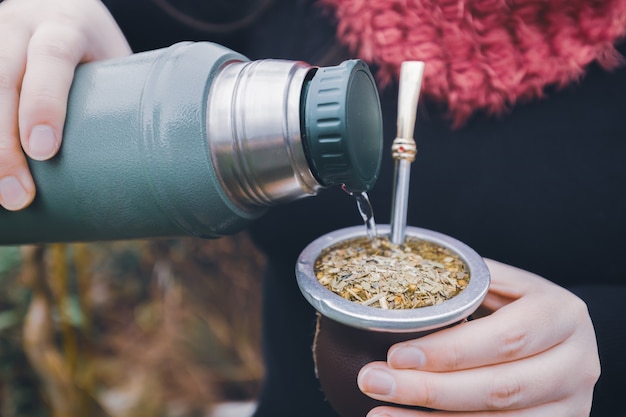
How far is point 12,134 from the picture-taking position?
0.48 metres

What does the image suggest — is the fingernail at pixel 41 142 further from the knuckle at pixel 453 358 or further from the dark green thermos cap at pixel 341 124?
the knuckle at pixel 453 358

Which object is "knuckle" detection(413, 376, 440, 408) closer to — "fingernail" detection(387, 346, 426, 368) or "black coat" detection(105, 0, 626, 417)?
"fingernail" detection(387, 346, 426, 368)

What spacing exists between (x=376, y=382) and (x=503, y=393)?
0.13 m

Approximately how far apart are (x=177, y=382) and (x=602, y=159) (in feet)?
4.31

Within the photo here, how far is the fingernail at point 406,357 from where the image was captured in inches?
18.3

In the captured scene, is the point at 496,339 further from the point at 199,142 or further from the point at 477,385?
the point at 199,142

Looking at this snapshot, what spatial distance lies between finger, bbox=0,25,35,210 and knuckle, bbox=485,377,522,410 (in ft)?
1.58

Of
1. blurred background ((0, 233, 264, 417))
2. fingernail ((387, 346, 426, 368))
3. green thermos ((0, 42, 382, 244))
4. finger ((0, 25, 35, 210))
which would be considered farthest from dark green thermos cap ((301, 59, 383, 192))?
blurred background ((0, 233, 264, 417))

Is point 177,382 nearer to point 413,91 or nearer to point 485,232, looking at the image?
point 485,232

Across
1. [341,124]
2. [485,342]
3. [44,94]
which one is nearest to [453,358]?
[485,342]

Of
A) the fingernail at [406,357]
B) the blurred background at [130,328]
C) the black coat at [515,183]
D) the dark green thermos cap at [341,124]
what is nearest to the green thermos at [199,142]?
the dark green thermos cap at [341,124]

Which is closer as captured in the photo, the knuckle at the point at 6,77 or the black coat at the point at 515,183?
the knuckle at the point at 6,77

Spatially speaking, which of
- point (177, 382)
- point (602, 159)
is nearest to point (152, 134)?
point (602, 159)

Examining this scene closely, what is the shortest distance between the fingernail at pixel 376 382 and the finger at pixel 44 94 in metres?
0.36
